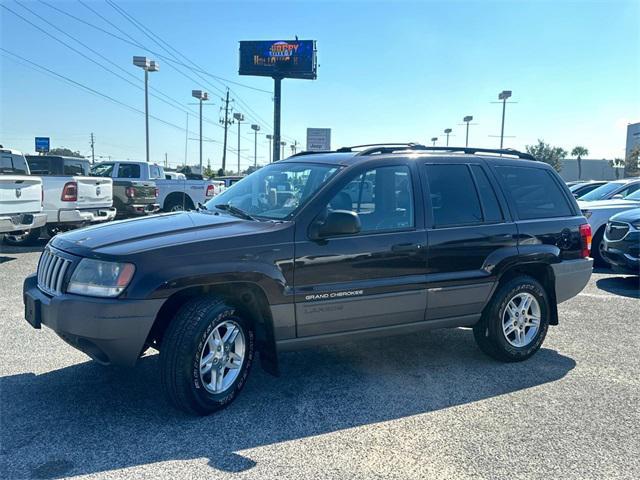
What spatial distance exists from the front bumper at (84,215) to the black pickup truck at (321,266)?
6908 millimetres

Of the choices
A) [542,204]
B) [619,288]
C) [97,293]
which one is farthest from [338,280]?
[619,288]

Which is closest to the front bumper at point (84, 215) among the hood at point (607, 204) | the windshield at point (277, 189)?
the windshield at point (277, 189)

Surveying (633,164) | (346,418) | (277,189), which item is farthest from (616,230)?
(633,164)

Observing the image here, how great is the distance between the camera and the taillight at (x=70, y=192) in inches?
410

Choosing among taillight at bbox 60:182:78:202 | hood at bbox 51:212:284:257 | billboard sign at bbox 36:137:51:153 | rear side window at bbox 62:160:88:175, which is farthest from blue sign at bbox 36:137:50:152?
hood at bbox 51:212:284:257

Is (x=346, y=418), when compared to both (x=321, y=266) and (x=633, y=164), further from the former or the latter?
(x=633, y=164)

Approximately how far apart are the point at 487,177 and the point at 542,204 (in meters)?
0.73

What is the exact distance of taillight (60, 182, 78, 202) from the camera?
410 inches

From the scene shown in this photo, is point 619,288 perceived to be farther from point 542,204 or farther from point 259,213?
point 259,213

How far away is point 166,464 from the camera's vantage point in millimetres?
3027

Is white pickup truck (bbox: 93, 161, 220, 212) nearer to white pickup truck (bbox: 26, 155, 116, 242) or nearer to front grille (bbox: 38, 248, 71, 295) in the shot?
white pickup truck (bbox: 26, 155, 116, 242)

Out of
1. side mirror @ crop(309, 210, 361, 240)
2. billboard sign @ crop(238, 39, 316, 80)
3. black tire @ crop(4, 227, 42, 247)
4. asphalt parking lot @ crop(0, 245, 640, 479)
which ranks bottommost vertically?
asphalt parking lot @ crop(0, 245, 640, 479)

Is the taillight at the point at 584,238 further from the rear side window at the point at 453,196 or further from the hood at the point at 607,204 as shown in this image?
the hood at the point at 607,204

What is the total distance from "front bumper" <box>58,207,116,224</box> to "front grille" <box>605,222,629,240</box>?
964 centimetres
